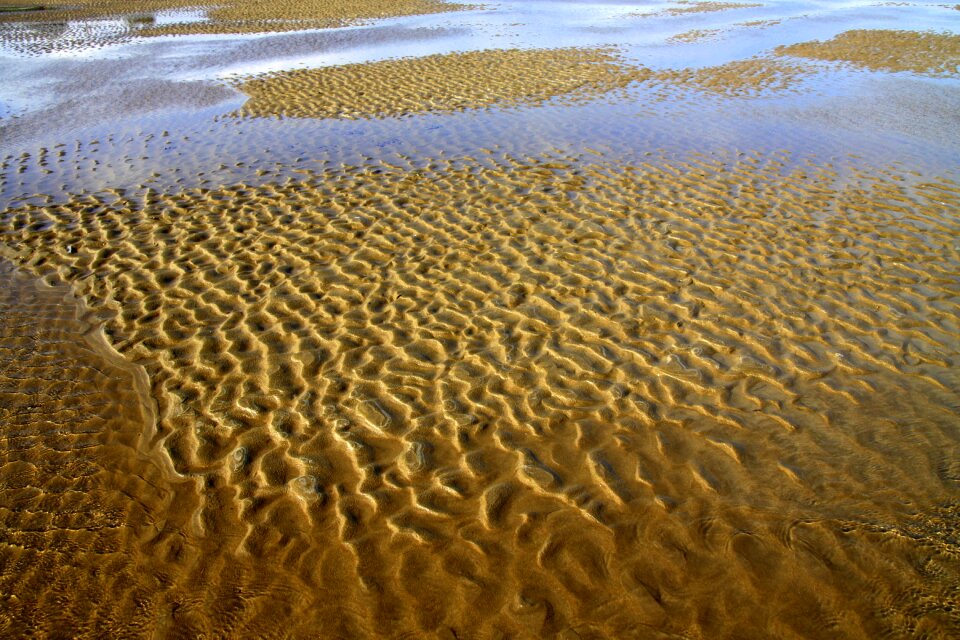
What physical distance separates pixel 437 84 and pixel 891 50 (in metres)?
17.4

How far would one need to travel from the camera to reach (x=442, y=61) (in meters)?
19.2

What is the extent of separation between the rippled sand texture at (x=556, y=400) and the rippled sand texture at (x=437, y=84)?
21.6 ft

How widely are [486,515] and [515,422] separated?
0.98 metres

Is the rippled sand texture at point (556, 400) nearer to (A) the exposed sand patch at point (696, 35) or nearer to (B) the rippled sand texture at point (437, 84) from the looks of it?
(B) the rippled sand texture at point (437, 84)

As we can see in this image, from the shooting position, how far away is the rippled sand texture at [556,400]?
3514 millimetres

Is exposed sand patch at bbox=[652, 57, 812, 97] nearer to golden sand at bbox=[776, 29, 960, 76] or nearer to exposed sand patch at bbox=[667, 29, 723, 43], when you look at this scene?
golden sand at bbox=[776, 29, 960, 76]

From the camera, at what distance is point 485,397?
504 centimetres

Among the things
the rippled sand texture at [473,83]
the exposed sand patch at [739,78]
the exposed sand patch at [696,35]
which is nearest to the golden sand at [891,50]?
the exposed sand patch at [739,78]

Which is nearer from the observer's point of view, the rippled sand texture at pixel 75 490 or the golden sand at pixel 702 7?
the rippled sand texture at pixel 75 490

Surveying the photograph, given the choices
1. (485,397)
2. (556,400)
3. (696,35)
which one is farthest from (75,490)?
(696,35)

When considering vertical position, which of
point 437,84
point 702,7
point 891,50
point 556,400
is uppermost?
point 702,7

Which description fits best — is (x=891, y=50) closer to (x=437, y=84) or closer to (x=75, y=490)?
(x=437, y=84)

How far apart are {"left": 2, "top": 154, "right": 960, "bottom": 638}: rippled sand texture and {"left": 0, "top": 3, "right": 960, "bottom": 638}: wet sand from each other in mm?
28

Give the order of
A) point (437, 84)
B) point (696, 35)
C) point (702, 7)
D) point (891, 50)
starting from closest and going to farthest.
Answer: point (437, 84), point (891, 50), point (696, 35), point (702, 7)
